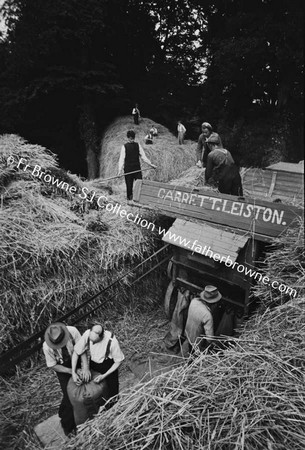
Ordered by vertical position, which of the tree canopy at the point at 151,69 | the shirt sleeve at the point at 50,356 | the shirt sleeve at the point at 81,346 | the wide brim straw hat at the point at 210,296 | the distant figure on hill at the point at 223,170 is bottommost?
the shirt sleeve at the point at 50,356

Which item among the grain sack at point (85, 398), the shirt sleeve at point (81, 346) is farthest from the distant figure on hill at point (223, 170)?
the grain sack at point (85, 398)

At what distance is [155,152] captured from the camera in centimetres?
1030

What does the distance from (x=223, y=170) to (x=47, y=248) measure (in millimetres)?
3226

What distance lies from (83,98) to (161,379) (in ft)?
39.7

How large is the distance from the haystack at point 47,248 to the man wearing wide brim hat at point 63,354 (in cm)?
132

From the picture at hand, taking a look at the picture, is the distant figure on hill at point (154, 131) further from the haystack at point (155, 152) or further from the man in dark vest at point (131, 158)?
the man in dark vest at point (131, 158)

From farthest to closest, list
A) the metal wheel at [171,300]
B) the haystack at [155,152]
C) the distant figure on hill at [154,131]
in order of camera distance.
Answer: the distant figure on hill at [154,131] < the haystack at [155,152] < the metal wheel at [171,300]

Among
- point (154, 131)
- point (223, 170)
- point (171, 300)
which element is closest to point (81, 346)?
point (171, 300)

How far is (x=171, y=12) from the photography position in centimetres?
1317

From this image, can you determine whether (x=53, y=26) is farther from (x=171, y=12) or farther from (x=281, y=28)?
(x=281, y=28)

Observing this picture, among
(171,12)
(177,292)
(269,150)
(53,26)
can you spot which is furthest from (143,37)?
(177,292)

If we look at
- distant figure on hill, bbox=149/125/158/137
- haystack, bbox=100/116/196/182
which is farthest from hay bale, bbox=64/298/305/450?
distant figure on hill, bbox=149/125/158/137

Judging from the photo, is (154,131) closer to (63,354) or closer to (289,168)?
(289,168)

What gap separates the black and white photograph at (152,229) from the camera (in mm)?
1975
